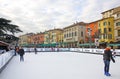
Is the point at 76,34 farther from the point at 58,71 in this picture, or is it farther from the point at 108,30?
the point at 58,71

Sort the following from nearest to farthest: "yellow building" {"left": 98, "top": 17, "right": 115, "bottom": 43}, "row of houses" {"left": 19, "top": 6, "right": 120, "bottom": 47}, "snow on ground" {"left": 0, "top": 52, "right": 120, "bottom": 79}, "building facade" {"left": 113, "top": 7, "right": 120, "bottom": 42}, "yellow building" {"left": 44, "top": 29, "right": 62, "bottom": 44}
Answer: "snow on ground" {"left": 0, "top": 52, "right": 120, "bottom": 79}
"building facade" {"left": 113, "top": 7, "right": 120, "bottom": 42}
"row of houses" {"left": 19, "top": 6, "right": 120, "bottom": 47}
"yellow building" {"left": 98, "top": 17, "right": 115, "bottom": 43}
"yellow building" {"left": 44, "top": 29, "right": 62, "bottom": 44}

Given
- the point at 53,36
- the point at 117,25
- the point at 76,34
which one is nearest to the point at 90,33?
the point at 76,34

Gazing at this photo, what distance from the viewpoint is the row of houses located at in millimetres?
49875

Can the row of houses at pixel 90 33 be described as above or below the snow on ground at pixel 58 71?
above

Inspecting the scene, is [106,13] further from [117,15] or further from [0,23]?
[0,23]

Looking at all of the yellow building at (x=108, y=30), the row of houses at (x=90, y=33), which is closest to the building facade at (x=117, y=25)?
the row of houses at (x=90, y=33)

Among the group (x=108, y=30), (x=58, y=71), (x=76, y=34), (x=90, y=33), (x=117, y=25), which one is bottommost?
(x=58, y=71)

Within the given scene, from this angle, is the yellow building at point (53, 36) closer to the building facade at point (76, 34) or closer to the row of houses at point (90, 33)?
the row of houses at point (90, 33)

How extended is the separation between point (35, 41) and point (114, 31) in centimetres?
7708

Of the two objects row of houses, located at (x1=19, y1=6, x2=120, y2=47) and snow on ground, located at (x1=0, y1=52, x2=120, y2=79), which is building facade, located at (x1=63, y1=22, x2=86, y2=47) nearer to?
row of houses, located at (x1=19, y1=6, x2=120, y2=47)

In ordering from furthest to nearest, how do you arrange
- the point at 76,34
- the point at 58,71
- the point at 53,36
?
the point at 53,36, the point at 76,34, the point at 58,71

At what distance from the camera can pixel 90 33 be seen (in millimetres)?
59531

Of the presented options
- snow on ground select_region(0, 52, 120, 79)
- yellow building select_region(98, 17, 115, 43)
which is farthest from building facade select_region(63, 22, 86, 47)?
snow on ground select_region(0, 52, 120, 79)

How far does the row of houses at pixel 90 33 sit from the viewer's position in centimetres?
4988
